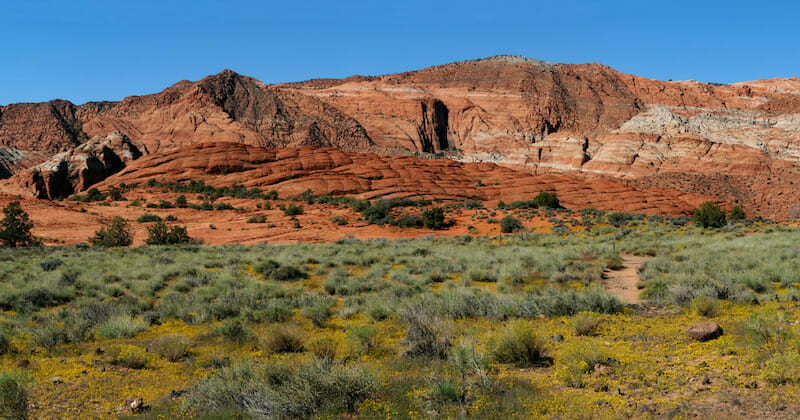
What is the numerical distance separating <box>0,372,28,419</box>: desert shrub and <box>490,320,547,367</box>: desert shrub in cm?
566

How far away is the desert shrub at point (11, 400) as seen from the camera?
522 cm

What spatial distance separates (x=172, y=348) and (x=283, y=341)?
169 centimetres

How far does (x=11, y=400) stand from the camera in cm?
528

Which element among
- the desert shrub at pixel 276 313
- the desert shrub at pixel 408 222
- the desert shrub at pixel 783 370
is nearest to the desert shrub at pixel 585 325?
the desert shrub at pixel 783 370

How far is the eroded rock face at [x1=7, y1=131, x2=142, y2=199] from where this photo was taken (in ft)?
193

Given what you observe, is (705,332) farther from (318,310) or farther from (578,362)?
(318,310)

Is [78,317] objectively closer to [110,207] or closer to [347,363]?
[347,363]

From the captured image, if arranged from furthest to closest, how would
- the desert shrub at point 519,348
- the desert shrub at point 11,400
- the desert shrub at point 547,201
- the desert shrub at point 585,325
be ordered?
the desert shrub at point 547,201, the desert shrub at point 585,325, the desert shrub at point 519,348, the desert shrub at point 11,400

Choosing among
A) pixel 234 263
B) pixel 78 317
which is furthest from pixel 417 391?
pixel 234 263

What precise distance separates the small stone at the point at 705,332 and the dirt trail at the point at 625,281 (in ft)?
10.7

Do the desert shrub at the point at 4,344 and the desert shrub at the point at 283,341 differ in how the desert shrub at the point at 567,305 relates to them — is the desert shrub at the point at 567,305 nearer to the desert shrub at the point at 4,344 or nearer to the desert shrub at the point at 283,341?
the desert shrub at the point at 283,341

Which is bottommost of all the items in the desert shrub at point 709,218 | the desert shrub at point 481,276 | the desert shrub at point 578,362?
the desert shrub at point 709,218

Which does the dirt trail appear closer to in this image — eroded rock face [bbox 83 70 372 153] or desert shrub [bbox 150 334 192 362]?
desert shrub [bbox 150 334 192 362]

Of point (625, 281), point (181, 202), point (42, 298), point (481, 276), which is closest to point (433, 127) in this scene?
point (181, 202)
